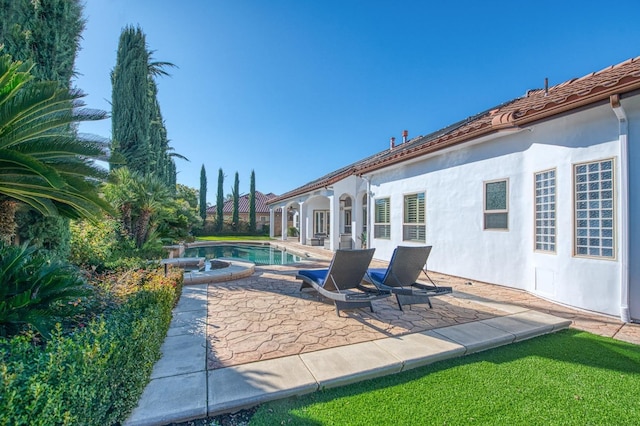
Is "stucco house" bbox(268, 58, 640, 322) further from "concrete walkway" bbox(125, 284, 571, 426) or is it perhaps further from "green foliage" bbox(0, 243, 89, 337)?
"green foliage" bbox(0, 243, 89, 337)


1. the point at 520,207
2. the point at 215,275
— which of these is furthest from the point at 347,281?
the point at 520,207

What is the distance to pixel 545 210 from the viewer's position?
748cm

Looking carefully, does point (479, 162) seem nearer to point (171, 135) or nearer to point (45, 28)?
point (45, 28)

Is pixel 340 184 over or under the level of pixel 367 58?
under

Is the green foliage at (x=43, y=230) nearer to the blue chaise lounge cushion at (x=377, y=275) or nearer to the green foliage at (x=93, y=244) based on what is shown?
the green foliage at (x=93, y=244)

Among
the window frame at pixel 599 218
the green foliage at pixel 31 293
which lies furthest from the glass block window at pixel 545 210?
the green foliage at pixel 31 293

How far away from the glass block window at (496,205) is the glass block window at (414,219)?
106 inches

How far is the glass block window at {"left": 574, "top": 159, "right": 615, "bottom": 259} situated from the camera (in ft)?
19.7

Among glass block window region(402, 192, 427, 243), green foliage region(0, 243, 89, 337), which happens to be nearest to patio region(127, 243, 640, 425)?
green foliage region(0, 243, 89, 337)

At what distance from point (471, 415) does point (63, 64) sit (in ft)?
36.7

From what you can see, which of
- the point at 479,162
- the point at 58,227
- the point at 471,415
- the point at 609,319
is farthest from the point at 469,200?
the point at 58,227

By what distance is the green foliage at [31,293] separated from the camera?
3295mm

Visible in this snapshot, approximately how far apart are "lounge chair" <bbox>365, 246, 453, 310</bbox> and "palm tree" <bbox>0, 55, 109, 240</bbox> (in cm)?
616

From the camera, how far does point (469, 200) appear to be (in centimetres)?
961
